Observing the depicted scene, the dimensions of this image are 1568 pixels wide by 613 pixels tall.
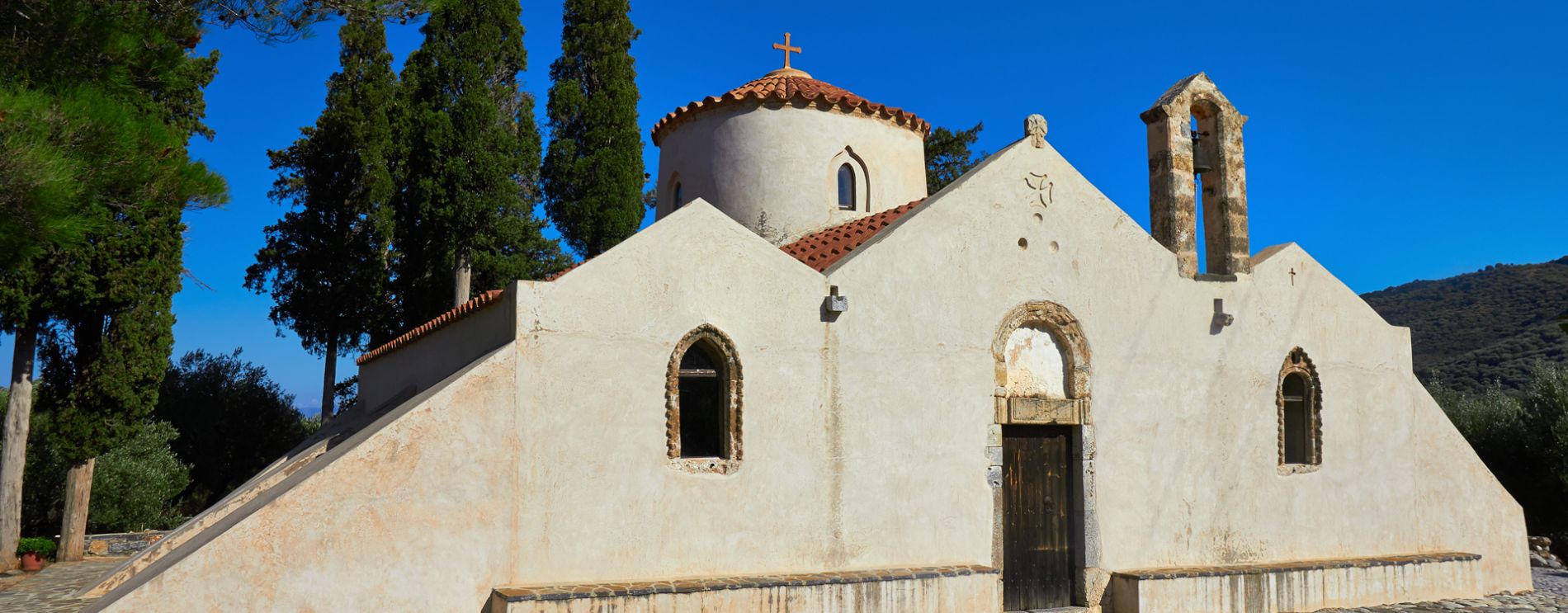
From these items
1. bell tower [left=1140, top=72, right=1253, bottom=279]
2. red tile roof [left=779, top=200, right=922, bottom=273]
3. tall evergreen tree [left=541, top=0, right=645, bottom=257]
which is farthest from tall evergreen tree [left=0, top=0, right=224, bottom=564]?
bell tower [left=1140, top=72, right=1253, bottom=279]

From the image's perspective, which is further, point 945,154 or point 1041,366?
point 945,154

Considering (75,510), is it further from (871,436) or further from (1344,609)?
(1344,609)

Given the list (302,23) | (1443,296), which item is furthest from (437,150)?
(1443,296)

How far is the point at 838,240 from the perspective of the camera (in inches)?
470

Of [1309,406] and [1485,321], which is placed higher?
[1485,321]

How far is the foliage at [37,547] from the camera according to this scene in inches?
613

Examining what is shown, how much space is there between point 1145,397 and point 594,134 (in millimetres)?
12881

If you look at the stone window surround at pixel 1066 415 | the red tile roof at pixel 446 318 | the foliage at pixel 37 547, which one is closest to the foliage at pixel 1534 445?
the stone window surround at pixel 1066 415

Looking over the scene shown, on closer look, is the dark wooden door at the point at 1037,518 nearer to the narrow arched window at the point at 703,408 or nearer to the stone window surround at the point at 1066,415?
the stone window surround at the point at 1066,415

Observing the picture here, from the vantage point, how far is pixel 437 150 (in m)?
18.4

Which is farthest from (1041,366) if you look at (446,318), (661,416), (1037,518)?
(446,318)

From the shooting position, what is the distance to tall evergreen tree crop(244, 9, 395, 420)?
20.4 m

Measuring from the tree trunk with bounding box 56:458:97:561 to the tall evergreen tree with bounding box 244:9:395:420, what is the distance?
493 centimetres

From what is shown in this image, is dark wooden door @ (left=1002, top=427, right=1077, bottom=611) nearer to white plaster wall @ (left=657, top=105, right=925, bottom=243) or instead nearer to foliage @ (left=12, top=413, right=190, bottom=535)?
white plaster wall @ (left=657, top=105, right=925, bottom=243)
